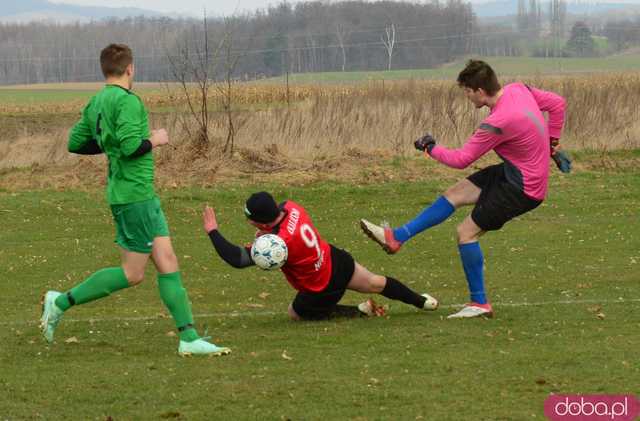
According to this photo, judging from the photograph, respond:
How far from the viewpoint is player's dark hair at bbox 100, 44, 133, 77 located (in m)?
8.27

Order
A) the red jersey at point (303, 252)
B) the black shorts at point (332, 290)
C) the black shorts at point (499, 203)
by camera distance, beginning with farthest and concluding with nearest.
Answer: the black shorts at point (499, 203) → the black shorts at point (332, 290) → the red jersey at point (303, 252)

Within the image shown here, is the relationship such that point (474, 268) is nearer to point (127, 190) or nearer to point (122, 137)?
point (127, 190)

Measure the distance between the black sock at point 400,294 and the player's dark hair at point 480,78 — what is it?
5.55ft

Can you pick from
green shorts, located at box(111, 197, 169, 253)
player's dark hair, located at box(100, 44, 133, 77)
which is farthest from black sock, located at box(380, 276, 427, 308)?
player's dark hair, located at box(100, 44, 133, 77)

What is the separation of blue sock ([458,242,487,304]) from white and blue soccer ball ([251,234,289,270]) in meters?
1.71

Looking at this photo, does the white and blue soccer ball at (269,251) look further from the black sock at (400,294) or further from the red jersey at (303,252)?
the black sock at (400,294)

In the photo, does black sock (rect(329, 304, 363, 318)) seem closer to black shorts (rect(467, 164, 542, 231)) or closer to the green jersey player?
black shorts (rect(467, 164, 542, 231))

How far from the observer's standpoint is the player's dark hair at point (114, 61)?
8273mm

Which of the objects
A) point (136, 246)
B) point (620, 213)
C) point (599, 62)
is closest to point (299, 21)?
point (599, 62)

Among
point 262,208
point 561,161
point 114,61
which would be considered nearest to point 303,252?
point 262,208

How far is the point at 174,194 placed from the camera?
20.5 m

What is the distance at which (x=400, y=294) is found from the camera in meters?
9.99

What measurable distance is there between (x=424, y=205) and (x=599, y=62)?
75.6 m

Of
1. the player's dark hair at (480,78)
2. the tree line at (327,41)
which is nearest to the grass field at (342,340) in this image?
the player's dark hair at (480,78)
